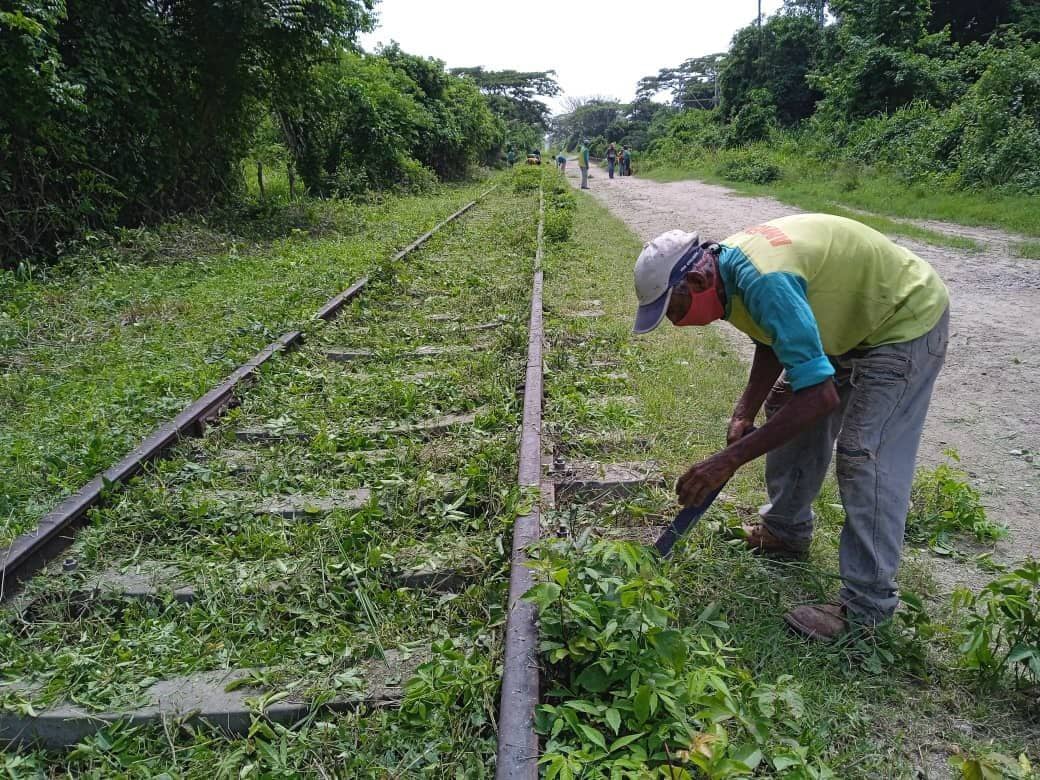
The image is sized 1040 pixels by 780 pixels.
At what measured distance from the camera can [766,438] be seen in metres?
2.18

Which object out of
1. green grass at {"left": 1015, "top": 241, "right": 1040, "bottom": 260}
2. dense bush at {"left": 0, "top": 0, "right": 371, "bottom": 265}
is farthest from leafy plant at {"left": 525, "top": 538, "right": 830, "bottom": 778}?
green grass at {"left": 1015, "top": 241, "right": 1040, "bottom": 260}

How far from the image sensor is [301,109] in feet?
44.0

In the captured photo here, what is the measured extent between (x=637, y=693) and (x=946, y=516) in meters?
2.11

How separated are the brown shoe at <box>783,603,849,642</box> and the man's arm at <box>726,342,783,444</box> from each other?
26.9 inches

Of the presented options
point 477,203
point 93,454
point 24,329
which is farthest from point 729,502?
point 477,203

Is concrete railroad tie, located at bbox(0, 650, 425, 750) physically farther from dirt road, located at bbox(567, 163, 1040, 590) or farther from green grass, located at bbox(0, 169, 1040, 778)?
dirt road, located at bbox(567, 163, 1040, 590)

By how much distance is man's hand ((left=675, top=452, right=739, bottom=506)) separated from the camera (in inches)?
89.4

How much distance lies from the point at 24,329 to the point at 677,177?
27777 mm

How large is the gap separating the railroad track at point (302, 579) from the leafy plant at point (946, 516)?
130cm

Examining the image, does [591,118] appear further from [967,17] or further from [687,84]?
[967,17]

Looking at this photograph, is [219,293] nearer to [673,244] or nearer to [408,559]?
[408,559]

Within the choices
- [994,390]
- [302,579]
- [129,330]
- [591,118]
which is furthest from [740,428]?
[591,118]

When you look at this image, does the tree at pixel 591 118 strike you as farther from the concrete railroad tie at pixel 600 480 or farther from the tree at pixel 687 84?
the concrete railroad tie at pixel 600 480

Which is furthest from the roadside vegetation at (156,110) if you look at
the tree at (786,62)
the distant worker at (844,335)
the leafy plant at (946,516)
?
the tree at (786,62)
